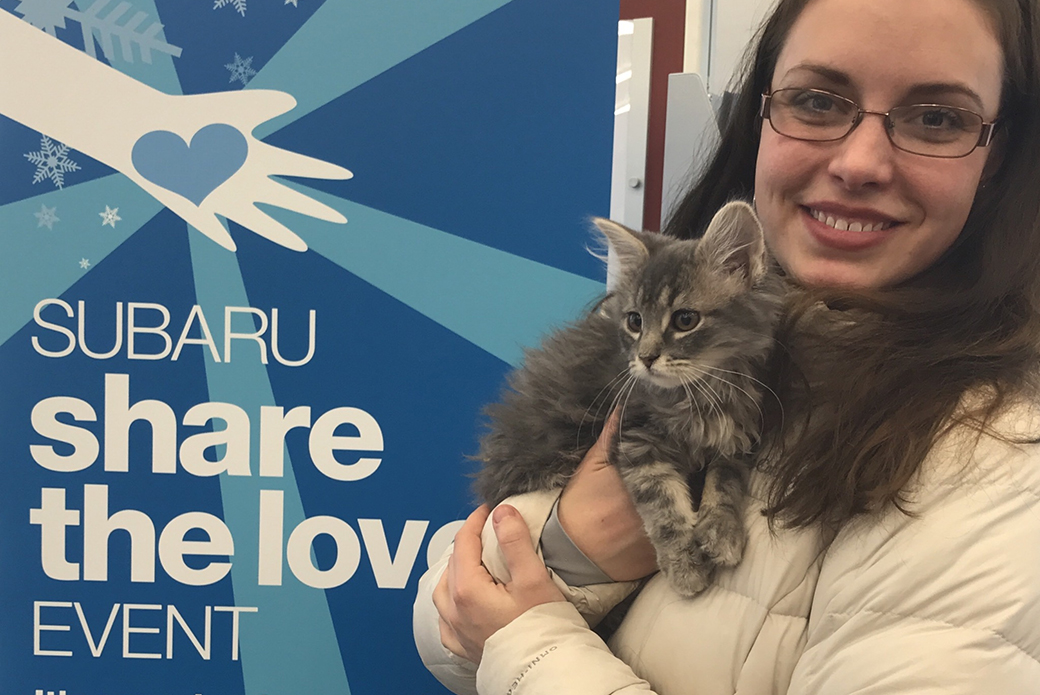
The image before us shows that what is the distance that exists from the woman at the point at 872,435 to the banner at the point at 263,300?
67 cm

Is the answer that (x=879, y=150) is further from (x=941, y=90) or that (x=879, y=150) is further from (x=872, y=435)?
(x=872, y=435)

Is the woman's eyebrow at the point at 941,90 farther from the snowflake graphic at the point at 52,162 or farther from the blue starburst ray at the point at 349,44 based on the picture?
the snowflake graphic at the point at 52,162

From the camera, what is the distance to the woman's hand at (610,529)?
1104 millimetres

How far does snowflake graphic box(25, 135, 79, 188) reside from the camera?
5.59ft

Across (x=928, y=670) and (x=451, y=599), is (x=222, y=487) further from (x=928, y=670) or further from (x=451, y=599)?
(x=928, y=670)

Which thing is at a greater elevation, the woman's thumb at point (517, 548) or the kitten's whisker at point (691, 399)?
the kitten's whisker at point (691, 399)

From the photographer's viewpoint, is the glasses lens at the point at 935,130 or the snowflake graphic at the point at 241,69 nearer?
the glasses lens at the point at 935,130

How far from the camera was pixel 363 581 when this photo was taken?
1.81 m

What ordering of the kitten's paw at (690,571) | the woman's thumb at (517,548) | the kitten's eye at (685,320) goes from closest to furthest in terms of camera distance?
the kitten's paw at (690,571), the woman's thumb at (517,548), the kitten's eye at (685,320)

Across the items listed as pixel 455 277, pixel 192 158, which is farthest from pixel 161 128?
pixel 455 277

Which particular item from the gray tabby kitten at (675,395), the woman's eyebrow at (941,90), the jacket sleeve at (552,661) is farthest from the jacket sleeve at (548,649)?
the woman's eyebrow at (941,90)

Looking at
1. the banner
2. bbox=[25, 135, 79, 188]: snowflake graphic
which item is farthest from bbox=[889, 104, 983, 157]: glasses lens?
bbox=[25, 135, 79, 188]: snowflake graphic

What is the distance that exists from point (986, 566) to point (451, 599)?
74 centimetres

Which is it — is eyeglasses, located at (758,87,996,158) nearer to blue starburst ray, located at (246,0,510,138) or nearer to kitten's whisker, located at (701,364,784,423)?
kitten's whisker, located at (701,364,784,423)
